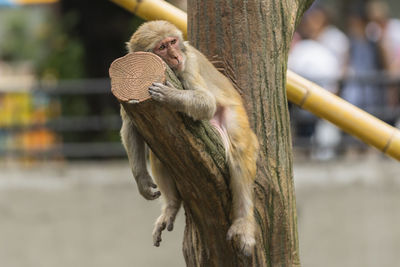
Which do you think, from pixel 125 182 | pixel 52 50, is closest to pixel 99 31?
pixel 52 50

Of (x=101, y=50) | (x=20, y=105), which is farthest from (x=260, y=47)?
(x=101, y=50)

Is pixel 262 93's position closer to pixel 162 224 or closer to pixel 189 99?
pixel 189 99

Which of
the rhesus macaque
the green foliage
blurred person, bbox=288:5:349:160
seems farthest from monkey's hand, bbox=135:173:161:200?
the green foliage

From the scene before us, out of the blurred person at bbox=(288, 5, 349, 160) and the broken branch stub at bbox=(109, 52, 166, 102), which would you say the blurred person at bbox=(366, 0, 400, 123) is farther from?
the broken branch stub at bbox=(109, 52, 166, 102)

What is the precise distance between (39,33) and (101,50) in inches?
29.3

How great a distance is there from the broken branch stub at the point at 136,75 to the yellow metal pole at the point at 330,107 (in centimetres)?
94

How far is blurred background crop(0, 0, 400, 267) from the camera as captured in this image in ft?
24.0

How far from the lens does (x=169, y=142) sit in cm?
271

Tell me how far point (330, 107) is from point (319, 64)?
4.38 meters

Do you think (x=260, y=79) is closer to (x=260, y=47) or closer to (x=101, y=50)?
(x=260, y=47)

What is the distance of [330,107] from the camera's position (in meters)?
3.46

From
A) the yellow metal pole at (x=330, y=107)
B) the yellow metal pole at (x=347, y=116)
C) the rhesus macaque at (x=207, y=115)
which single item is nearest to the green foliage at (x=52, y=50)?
the yellow metal pole at (x=330, y=107)

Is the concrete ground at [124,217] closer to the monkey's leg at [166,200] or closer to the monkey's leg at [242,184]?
the monkey's leg at [166,200]

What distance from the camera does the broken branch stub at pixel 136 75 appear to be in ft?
8.54
